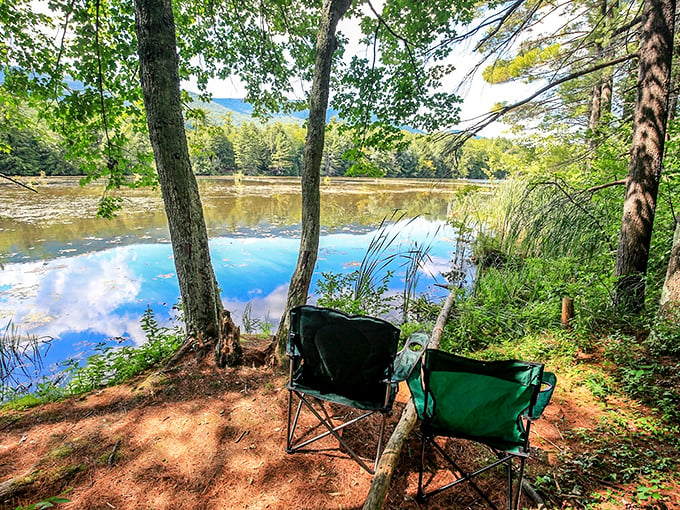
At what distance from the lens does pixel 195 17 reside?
13.3 feet

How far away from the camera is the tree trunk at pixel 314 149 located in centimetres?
248

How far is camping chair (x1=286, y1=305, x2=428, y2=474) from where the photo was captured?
5.35 feet

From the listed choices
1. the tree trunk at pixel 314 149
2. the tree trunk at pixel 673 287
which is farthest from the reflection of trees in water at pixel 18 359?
the tree trunk at pixel 673 287

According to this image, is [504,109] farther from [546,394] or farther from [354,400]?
[354,400]

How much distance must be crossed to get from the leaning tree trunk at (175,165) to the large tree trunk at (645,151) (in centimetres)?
395

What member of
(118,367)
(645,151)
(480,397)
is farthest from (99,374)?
(645,151)

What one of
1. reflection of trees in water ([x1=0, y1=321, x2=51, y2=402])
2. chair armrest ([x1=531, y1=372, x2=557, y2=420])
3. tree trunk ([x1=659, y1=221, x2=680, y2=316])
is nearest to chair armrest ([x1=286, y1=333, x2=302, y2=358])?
chair armrest ([x1=531, y1=372, x2=557, y2=420])

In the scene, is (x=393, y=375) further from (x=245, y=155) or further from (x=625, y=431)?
(x=245, y=155)

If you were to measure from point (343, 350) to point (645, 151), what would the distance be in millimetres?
3503

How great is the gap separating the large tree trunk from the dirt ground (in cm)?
155

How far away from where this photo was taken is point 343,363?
174 cm

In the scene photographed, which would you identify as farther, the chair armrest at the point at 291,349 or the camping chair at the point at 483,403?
the chair armrest at the point at 291,349

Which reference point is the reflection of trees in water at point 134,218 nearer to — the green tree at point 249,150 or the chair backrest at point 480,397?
the chair backrest at point 480,397

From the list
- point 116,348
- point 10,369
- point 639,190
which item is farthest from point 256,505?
point 639,190
